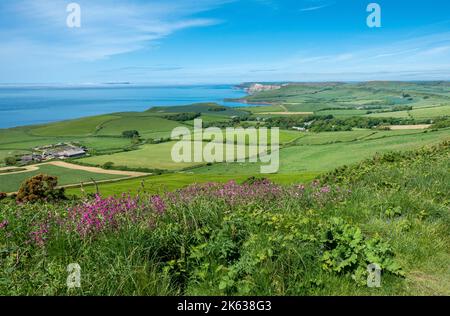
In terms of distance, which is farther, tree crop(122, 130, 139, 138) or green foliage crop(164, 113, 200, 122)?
green foliage crop(164, 113, 200, 122)

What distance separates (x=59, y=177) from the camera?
2279 inches

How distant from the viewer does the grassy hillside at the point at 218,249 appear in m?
4.03

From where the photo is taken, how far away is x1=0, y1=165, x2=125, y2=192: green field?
5348 centimetres

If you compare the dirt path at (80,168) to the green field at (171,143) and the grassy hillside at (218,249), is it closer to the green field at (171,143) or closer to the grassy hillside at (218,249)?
the green field at (171,143)

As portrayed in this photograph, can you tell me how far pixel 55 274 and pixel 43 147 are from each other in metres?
100

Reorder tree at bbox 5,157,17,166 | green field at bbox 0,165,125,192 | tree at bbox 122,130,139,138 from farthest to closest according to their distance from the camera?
1. tree at bbox 122,130,139,138
2. tree at bbox 5,157,17,166
3. green field at bbox 0,165,125,192

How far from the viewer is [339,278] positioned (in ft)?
13.9

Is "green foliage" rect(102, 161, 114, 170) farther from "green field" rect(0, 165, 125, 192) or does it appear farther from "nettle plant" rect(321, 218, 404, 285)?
"nettle plant" rect(321, 218, 404, 285)

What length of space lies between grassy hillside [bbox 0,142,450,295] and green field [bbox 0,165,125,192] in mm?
47824

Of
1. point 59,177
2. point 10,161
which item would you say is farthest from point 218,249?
point 10,161

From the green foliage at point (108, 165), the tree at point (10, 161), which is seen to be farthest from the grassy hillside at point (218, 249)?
the tree at point (10, 161)

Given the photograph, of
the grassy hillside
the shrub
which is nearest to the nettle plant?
the grassy hillside
